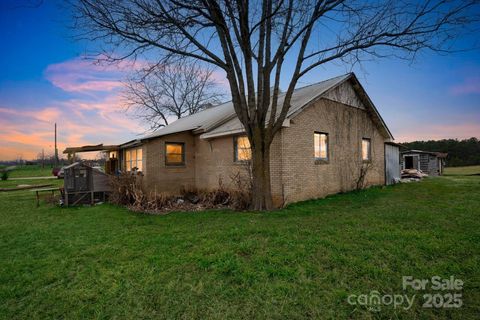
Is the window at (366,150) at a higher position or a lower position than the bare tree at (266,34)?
lower

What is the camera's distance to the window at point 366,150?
13549mm

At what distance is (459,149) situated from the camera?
48.9 metres

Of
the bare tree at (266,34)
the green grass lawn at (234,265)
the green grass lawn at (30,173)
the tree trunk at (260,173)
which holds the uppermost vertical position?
the bare tree at (266,34)

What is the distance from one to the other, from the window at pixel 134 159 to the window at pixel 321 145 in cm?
941

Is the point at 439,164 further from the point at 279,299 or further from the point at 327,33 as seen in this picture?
the point at 279,299

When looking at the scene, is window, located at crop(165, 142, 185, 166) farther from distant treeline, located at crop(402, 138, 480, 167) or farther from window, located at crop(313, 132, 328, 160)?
distant treeline, located at crop(402, 138, 480, 167)

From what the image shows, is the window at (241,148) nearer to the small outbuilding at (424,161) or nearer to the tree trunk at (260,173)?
the tree trunk at (260,173)

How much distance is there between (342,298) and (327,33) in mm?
7870

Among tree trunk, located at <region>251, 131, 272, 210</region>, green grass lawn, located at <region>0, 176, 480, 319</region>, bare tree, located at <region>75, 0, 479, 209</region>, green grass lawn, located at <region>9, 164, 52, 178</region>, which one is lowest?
green grass lawn, located at <region>0, 176, 480, 319</region>

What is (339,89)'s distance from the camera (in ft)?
38.4

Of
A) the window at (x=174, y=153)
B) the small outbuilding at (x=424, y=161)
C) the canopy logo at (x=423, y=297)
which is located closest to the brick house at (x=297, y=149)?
the window at (x=174, y=153)

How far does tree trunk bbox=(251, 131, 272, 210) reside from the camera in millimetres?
7691

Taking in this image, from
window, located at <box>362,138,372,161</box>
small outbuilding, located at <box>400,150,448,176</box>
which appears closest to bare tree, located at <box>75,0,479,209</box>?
window, located at <box>362,138,372,161</box>

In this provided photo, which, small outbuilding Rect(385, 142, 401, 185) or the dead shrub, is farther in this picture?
small outbuilding Rect(385, 142, 401, 185)
